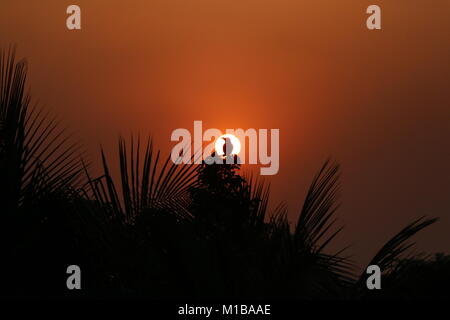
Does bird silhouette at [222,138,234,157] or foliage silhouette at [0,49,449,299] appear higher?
bird silhouette at [222,138,234,157]

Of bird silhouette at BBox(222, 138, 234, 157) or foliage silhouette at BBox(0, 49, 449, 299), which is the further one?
bird silhouette at BBox(222, 138, 234, 157)

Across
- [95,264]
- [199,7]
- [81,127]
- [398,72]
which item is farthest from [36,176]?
[398,72]

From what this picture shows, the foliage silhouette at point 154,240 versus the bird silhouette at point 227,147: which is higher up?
the bird silhouette at point 227,147

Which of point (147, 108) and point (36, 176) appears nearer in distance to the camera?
point (36, 176)

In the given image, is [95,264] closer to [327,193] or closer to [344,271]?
[327,193]

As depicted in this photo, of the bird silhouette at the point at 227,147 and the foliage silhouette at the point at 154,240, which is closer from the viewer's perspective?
the foliage silhouette at the point at 154,240

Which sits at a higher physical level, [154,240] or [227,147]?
[227,147]

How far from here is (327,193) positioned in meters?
2.33

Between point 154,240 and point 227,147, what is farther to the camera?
point 227,147

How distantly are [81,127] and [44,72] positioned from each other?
2.51 ft
